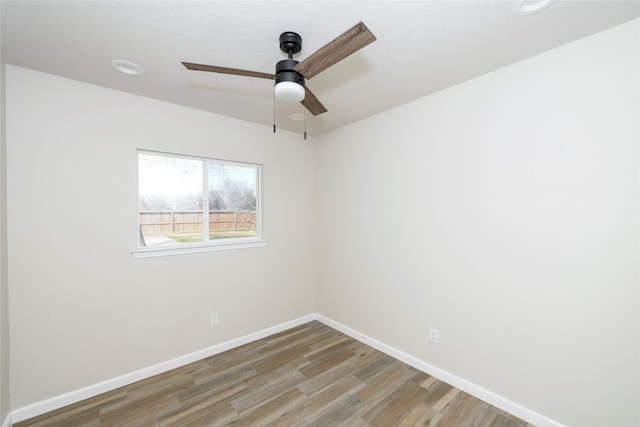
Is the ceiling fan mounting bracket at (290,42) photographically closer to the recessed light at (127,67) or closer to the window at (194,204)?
the recessed light at (127,67)

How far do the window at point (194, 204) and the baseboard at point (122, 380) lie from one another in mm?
1055

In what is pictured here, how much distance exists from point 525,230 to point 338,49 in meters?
1.80

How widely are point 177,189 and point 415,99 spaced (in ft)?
8.30

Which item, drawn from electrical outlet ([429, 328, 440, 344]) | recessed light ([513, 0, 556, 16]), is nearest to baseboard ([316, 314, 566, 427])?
electrical outlet ([429, 328, 440, 344])

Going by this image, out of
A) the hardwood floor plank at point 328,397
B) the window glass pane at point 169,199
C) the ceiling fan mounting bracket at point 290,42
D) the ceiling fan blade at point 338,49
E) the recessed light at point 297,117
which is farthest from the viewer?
the recessed light at point 297,117

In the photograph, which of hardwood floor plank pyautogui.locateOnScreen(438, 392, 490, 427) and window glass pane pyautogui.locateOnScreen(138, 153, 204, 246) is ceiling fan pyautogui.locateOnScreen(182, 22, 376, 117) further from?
hardwood floor plank pyautogui.locateOnScreen(438, 392, 490, 427)

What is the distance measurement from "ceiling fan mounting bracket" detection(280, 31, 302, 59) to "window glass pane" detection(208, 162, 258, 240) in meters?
1.74

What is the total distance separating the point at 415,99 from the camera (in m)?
2.60

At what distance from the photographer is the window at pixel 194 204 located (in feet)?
8.57

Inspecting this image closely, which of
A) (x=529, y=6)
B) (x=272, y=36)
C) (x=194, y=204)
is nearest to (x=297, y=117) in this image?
(x=272, y=36)

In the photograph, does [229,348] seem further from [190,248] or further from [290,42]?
[290,42]

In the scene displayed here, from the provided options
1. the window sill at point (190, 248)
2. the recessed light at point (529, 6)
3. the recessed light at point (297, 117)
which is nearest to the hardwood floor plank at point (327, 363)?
the window sill at point (190, 248)

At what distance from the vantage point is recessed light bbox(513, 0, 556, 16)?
4.59ft

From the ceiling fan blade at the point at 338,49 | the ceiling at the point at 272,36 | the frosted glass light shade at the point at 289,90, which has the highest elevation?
the ceiling at the point at 272,36
